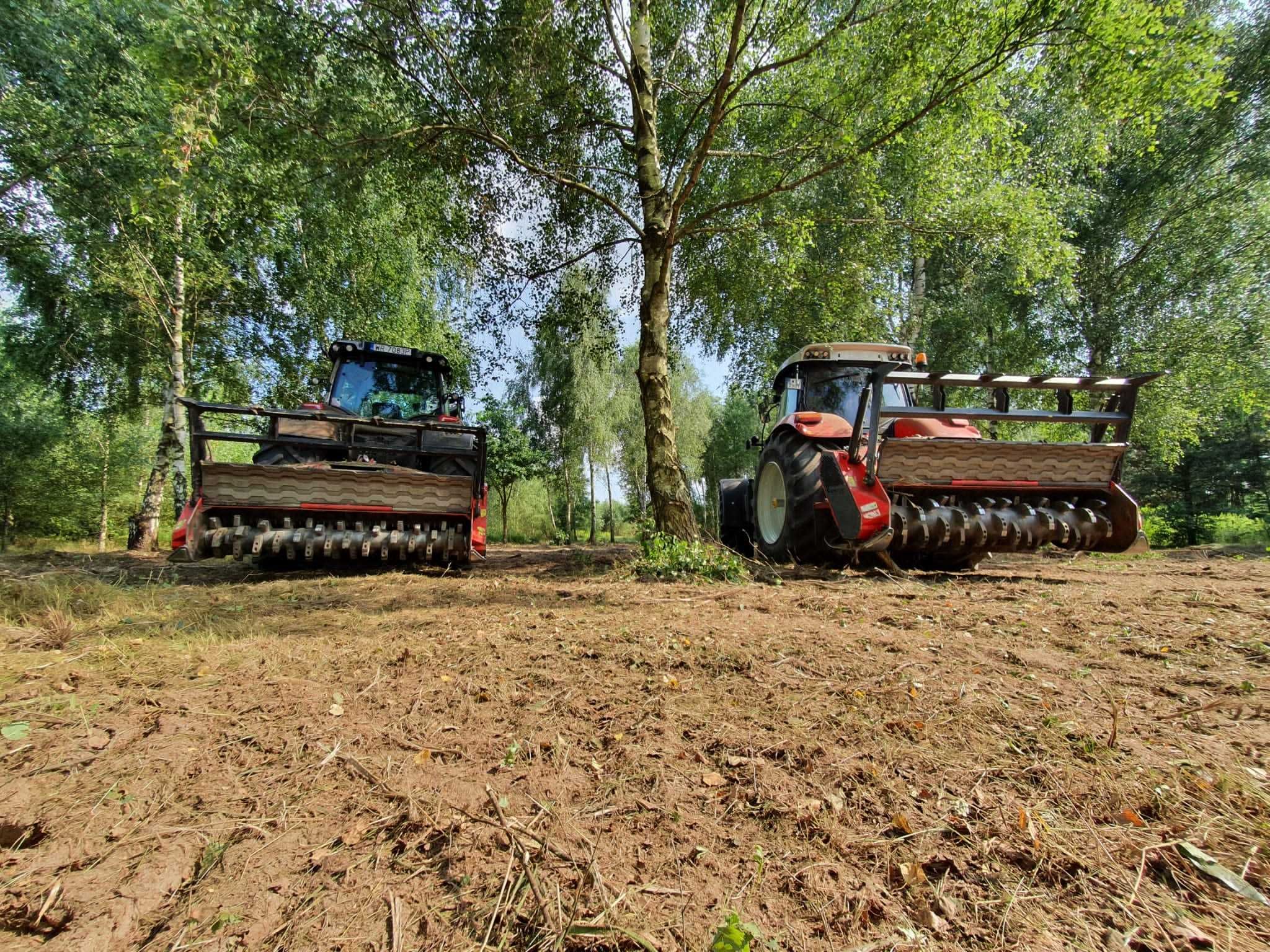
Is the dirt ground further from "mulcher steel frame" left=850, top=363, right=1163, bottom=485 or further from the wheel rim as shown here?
the wheel rim

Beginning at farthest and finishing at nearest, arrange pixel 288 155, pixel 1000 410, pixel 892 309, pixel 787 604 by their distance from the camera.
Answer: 1. pixel 892 309
2. pixel 288 155
3. pixel 1000 410
4. pixel 787 604

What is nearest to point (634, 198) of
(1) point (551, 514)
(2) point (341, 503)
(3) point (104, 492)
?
(2) point (341, 503)

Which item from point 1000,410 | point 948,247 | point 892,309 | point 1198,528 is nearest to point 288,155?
point 1000,410

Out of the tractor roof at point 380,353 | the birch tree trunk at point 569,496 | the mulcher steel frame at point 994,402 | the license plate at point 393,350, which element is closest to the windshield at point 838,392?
the mulcher steel frame at point 994,402

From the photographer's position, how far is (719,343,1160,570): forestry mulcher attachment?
14.4 feet

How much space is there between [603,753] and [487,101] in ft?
21.9

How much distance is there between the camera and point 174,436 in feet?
33.3

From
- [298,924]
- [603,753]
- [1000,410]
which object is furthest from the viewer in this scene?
[1000,410]

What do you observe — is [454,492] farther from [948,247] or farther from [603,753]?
[948,247]

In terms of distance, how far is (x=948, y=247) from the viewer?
13.2m

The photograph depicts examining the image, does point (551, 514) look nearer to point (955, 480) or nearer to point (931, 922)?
point (955, 480)

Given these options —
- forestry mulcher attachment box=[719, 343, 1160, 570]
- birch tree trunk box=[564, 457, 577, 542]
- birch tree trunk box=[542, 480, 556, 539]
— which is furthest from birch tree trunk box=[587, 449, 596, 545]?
forestry mulcher attachment box=[719, 343, 1160, 570]

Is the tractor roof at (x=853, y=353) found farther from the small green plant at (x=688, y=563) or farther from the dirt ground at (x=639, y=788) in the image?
the dirt ground at (x=639, y=788)

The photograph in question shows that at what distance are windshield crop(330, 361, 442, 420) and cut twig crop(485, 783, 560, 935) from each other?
6842mm
